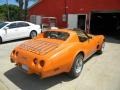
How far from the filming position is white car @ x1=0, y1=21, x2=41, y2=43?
1295cm

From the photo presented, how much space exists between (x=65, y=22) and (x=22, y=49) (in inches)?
623

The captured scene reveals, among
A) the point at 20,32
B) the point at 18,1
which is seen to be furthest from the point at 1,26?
the point at 18,1

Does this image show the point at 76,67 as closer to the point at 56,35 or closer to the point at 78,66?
the point at 78,66

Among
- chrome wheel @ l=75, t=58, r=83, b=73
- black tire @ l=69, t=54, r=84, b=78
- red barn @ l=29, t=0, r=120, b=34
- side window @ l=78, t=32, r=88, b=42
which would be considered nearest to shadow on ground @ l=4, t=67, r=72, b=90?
black tire @ l=69, t=54, r=84, b=78

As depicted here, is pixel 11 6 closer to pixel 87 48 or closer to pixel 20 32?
pixel 20 32

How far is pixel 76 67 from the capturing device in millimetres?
6629

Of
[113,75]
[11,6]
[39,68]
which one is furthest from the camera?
[11,6]

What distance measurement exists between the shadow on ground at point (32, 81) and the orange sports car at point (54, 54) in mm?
416

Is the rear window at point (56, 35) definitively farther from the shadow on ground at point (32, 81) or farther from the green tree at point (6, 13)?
the green tree at point (6, 13)

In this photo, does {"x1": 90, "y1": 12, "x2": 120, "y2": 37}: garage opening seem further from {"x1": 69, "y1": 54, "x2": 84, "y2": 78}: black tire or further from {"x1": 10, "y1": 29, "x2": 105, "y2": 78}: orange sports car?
{"x1": 69, "y1": 54, "x2": 84, "y2": 78}: black tire

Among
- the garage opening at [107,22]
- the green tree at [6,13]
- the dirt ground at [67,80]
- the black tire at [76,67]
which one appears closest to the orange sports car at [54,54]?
the black tire at [76,67]

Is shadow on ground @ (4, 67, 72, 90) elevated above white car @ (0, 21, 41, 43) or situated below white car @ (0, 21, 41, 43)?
below

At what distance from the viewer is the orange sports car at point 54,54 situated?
5609 millimetres

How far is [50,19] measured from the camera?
23.2 metres
